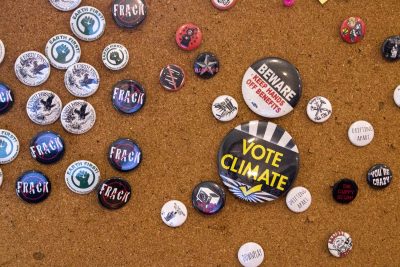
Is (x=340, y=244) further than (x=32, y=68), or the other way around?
(x=340, y=244)

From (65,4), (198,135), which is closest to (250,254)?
(198,135)

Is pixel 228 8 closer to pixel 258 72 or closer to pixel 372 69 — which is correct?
pixel 258 72

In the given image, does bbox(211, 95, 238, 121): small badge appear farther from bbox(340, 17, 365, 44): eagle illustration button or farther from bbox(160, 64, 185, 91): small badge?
bbox(340, 17, 365, 44): eagle illustration button

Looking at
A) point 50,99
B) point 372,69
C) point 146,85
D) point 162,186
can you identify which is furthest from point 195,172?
point 372,69

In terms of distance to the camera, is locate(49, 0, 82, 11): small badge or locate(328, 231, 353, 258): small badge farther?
locate(328, 231, 353, 258): small badge

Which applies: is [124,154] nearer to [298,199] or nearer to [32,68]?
[32,68]

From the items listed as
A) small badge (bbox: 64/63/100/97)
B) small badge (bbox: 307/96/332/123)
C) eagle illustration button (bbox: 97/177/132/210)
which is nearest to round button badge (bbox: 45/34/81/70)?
small badge (bbox: 64/63/100/97)
